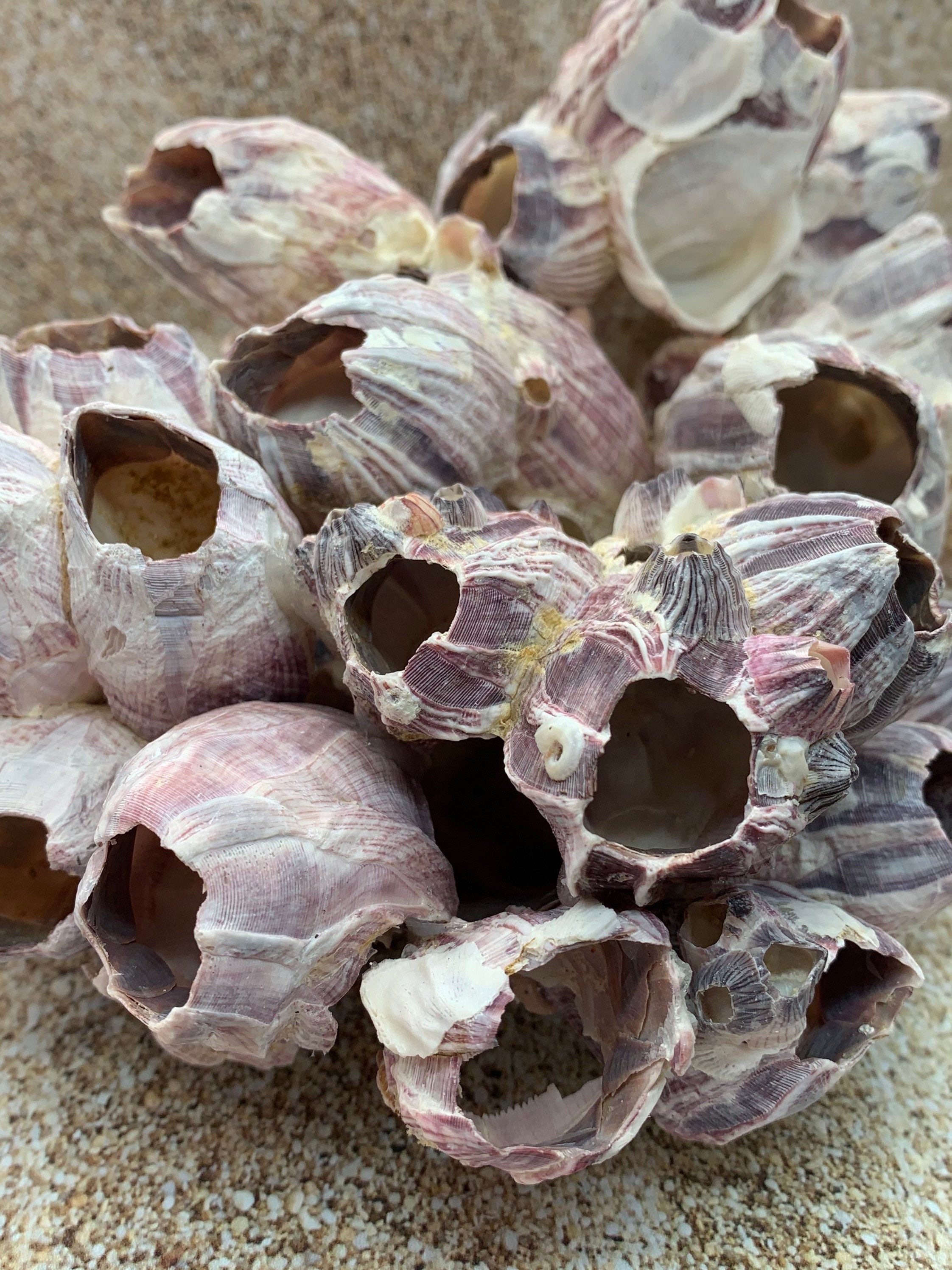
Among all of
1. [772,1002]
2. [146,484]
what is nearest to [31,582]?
[146,484]

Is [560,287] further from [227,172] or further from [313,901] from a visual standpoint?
[313,901]

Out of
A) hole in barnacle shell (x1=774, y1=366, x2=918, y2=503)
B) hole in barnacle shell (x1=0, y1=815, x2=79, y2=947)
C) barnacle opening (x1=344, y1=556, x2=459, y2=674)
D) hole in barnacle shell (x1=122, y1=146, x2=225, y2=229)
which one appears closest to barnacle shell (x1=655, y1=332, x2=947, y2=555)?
hole in barnacle shell (x1=774, y1=366, x2=918, y2=503)

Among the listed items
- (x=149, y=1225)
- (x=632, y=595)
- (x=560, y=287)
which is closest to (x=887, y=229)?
(x=560, y=287)

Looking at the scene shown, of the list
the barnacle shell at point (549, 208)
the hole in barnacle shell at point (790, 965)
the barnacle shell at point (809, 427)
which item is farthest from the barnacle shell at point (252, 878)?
the barnacle shell at point (549, 208)

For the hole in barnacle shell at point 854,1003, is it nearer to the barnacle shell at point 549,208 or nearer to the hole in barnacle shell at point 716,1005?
the hole in barnacle shell at point 716,1005

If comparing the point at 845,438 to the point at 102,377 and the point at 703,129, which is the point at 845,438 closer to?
the point at 703,129

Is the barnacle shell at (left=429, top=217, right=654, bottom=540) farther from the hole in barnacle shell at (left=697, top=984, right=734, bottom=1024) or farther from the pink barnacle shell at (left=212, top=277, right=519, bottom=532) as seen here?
the hole in barnacle shell at (left=697, top=984, right=734, bottom=1024)
